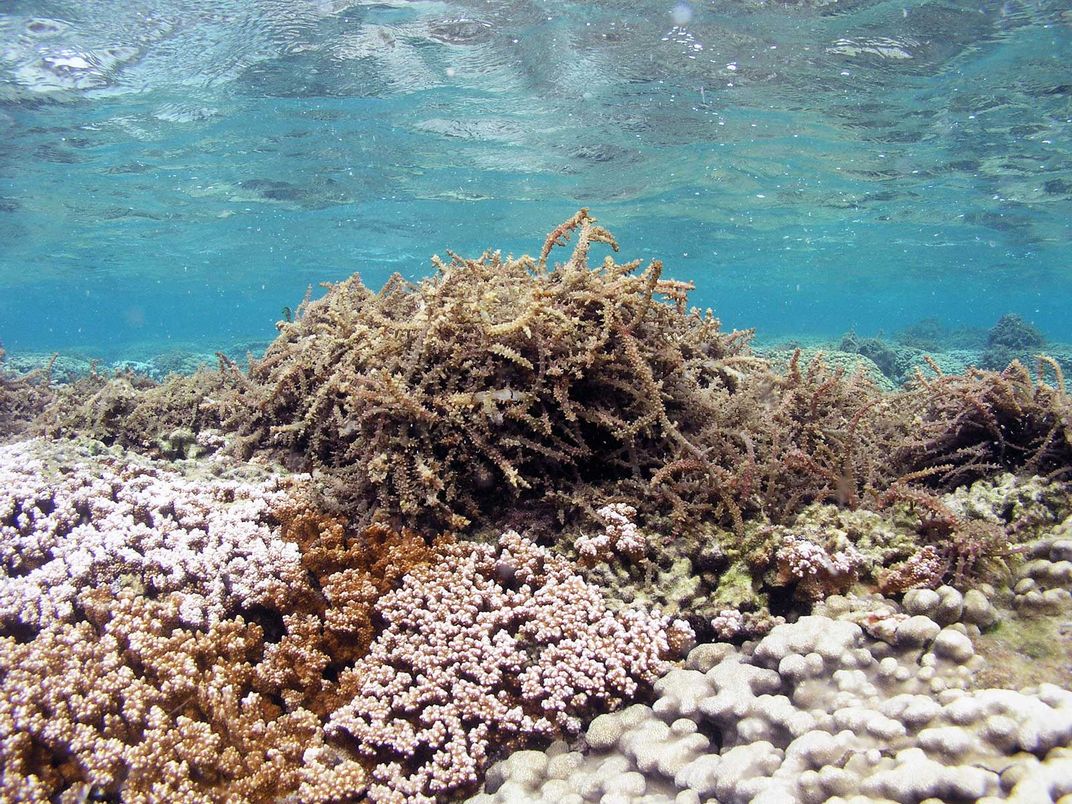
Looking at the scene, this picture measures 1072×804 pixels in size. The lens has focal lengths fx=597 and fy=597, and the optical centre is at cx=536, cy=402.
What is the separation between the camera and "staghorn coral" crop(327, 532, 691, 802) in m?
3.01

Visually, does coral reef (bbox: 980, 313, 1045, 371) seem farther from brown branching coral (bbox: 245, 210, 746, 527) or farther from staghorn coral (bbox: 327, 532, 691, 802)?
staghorn coral (bbox: 327, 532, 691, 802)

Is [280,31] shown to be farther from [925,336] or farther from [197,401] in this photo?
[925,336]

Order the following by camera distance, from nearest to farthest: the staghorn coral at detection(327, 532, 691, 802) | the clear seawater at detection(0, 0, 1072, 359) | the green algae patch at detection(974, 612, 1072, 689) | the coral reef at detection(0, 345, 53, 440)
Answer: the green algae patch at detection(974, 612, 1072, 689), the staghorn coral at detection(327, 532, 691, 802), the coral reef at detection(0, 345, 53, 440), the clear seawater at detection(0, 0, 1072, 359)

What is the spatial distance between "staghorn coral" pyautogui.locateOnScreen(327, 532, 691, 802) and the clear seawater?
16.2 m

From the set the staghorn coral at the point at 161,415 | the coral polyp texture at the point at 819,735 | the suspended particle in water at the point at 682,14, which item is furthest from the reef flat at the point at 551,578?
the suspended particle in water at the point at 682,14

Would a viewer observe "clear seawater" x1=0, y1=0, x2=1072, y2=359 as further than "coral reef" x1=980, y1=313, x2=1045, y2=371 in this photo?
No

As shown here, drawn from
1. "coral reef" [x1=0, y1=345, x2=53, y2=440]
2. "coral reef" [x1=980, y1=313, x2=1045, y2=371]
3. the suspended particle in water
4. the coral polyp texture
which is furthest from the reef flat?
"coral reef" [x1=980, y1=313, x2=1045, y2=371]

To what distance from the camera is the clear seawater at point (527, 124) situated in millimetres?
15750

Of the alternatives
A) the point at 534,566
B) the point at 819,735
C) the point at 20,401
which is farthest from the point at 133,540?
the point at 20,401

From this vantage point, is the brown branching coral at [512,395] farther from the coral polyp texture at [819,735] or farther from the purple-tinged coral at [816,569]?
the coral polyp texture at [819,735]

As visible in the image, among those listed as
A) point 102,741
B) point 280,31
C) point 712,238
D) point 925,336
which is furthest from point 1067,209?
point 102,741

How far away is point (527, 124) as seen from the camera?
22922 mm

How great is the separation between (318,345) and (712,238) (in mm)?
41652

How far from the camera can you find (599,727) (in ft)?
9.80
